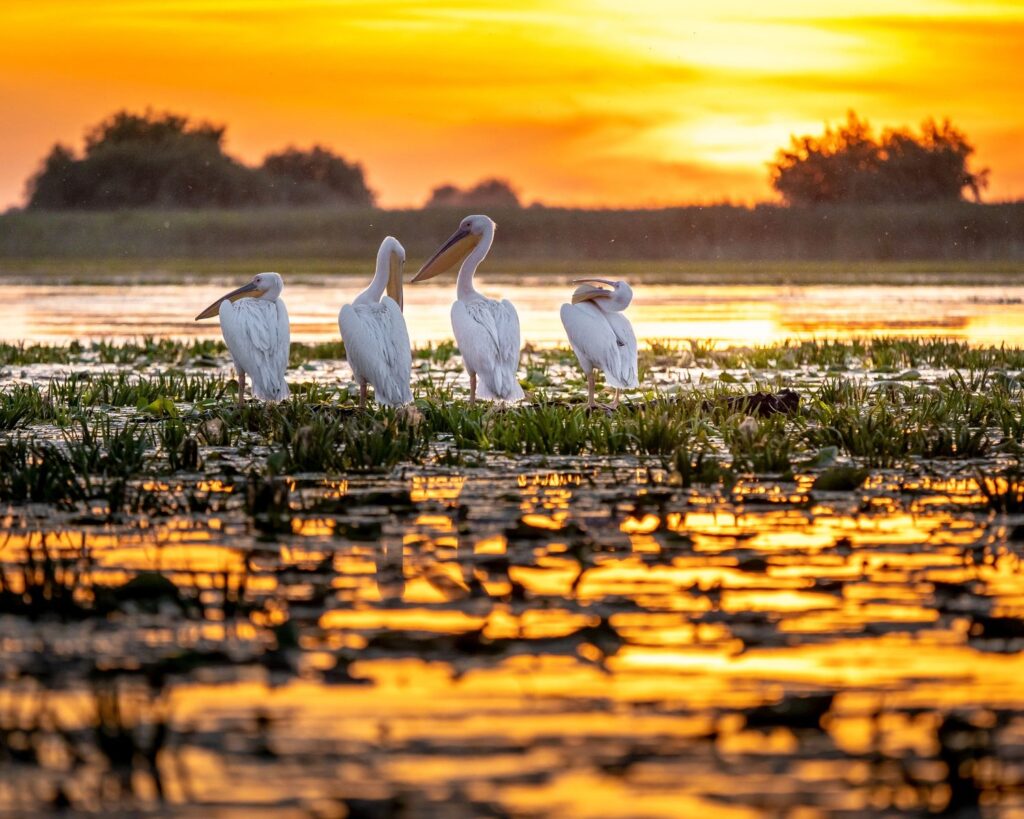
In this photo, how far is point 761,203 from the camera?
60719mm

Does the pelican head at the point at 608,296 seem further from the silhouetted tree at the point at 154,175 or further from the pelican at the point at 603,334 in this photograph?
the silhouetted tree at the point at 154,175

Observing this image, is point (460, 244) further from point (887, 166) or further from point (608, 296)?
point (887, 166)

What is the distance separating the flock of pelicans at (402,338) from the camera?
9.59 meters

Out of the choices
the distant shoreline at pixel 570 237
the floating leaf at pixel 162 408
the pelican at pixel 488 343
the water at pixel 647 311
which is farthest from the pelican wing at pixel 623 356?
the distant shoreline at pixel 570 237

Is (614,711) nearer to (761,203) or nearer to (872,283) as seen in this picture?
(872,283)

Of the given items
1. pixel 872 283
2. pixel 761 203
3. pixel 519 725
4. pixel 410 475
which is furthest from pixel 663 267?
pixel 519 725

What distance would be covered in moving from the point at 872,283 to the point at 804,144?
35.7m

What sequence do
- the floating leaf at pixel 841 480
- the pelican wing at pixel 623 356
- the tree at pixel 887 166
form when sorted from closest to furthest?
the floating leaf at pixel 841 480
the pelican wing at pixel 623 356
the tree at pixel 887 166

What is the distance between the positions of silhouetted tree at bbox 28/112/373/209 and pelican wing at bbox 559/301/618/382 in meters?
73.4

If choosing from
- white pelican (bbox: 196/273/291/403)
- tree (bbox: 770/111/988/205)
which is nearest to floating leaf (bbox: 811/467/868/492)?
white pelican (bbox: 196/273/291/403)

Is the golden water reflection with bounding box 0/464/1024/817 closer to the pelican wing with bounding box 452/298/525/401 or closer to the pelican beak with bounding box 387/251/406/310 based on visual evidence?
the pelican wing with bounding box 452/298/525/401

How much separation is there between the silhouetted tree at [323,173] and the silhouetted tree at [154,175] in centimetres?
39

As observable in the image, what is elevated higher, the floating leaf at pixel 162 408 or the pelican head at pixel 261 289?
the pelican head at pixel 261 289

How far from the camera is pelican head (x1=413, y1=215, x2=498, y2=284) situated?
1155 centimetres
